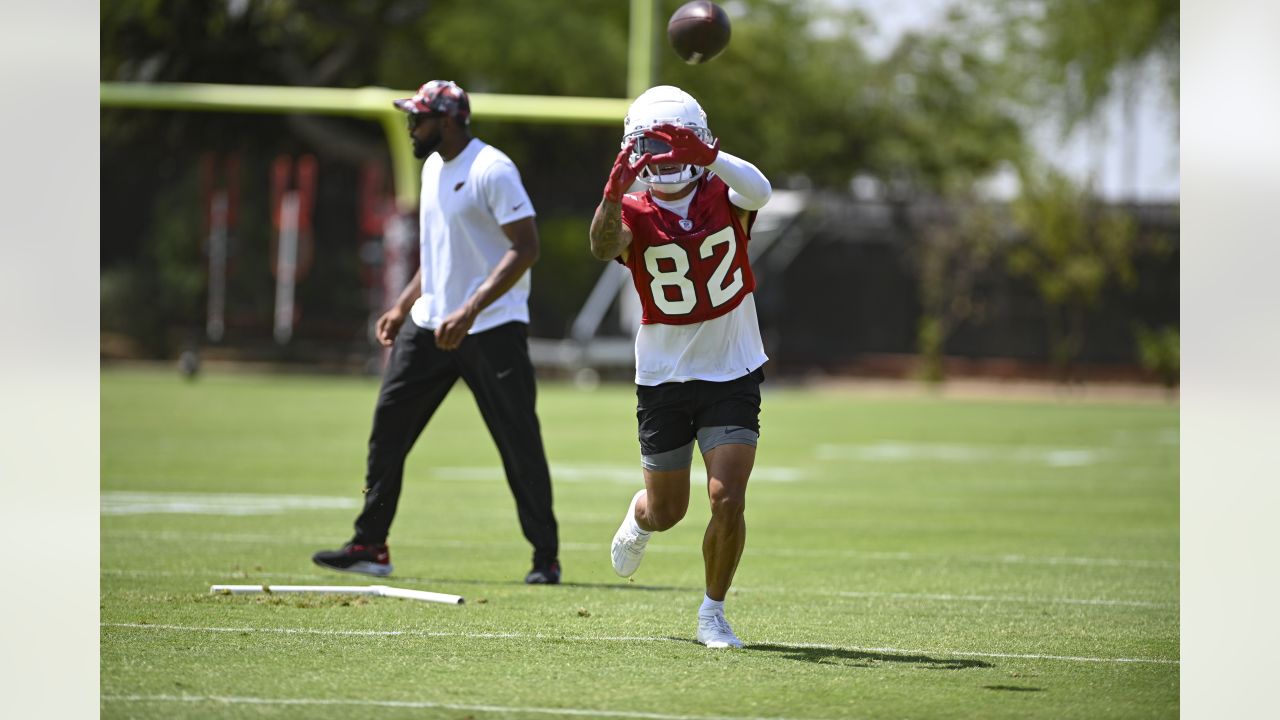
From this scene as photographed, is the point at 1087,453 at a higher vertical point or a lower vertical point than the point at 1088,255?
Answer: lower

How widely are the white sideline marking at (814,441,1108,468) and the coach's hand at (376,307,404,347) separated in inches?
346

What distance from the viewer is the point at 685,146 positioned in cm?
598

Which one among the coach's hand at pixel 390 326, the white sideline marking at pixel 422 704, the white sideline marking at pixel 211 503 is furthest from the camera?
the white sideline marking at pixel 211 503

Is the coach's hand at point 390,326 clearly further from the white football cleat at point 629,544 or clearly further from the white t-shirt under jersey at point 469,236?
the white football cleat at point 629,544

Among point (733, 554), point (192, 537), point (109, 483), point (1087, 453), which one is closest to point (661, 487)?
point (733, 554)

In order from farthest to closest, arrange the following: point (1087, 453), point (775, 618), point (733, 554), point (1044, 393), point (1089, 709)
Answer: point (1044, 393)
point (1087, 453)
point (775, 618)
point (733, 554)
point (1089, 709)

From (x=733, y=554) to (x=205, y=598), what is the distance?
2316mm

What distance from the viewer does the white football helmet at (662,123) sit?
6164 millimetres

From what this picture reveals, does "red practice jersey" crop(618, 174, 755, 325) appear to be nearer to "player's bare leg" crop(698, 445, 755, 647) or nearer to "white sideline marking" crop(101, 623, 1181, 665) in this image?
"player's bare leg" crop(698, 445, 755, 647)

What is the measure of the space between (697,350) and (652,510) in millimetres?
636

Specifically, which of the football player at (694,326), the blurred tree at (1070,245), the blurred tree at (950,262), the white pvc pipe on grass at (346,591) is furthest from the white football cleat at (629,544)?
the blurred tree at (1070,245)

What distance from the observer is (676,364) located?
21.2 ft

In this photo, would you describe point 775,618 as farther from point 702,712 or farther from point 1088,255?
point 1088,255

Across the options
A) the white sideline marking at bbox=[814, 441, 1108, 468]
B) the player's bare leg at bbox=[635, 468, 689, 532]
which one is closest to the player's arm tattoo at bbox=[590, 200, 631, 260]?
the player's bare leg at bbox=[635, 468, 689, 532]
